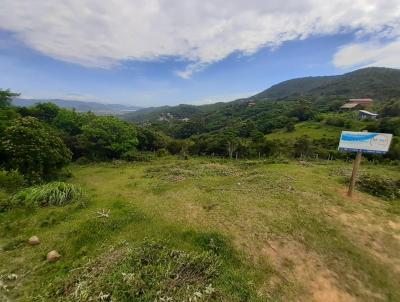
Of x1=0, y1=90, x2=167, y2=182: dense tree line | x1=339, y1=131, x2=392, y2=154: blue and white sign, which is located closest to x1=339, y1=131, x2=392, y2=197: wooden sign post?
x1=339, y1=131, x2=392, y2=154: blue and white sign

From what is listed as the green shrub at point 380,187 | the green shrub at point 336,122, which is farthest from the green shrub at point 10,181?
the green shrub at point 336,122

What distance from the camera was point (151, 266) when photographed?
6270 mm

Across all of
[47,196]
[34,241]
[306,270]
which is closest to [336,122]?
[306,270]

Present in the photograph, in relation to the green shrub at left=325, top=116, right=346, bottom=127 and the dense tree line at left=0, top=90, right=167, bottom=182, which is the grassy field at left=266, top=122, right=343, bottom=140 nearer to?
the green shrub at left=325, top=116, right=346, bottom=127

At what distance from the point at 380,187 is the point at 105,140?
26165 mm

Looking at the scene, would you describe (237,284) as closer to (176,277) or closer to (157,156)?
(176,277)

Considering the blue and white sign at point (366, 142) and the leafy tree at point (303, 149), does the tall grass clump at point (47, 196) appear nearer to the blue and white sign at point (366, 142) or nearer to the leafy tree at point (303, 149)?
the blue and white sign at point (366, 142)

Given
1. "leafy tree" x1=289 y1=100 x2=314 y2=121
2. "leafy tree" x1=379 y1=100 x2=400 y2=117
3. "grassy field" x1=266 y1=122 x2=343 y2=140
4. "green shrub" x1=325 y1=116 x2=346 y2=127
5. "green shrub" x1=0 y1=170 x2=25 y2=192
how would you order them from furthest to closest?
1. "leafy tree" x1=289 y1=100 x2=314 y2=121
2. "green shrub" x1=325 y1=116 x2=346 y2=127
3. "leafy tree" x1=379 y1=100 x2=400 y2=117
4. "grassy field" x1=266 y1=122 x2=343 y2=140
5. "green shrub" x1=0 y1=170 x2=25 y2=192

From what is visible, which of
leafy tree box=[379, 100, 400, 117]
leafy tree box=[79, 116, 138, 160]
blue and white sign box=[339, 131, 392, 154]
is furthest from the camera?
leafy tree box=[379, 100, 400, 117]

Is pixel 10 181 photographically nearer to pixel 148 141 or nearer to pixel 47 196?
pixel 47 196

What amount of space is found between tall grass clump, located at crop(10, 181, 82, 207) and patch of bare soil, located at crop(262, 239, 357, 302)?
9.91 metres

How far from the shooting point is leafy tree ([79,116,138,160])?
2858 centimetres

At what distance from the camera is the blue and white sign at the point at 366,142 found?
1061 cm

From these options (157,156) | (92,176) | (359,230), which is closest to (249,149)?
(157,156)
